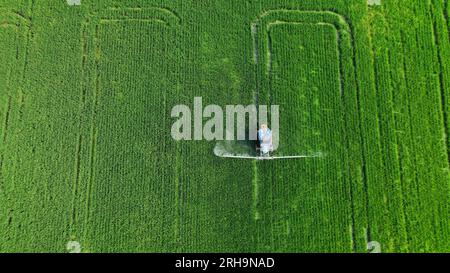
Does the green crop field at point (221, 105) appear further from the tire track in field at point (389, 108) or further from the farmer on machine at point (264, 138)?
the farmer on machine at point (264, 138)

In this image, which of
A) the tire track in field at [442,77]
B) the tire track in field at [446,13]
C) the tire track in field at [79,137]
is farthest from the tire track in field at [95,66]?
the tire track in field at [446,13]

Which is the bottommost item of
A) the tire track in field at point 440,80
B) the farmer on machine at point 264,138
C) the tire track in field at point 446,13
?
the farmer on machine at point 264,138

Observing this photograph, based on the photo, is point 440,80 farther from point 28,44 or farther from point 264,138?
point 28,44

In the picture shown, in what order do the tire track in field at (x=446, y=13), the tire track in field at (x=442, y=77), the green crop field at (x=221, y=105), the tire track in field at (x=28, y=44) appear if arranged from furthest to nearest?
the tire track in field at (x=446, y=13), the tire track in field at (x=28, y=44), the tire track in field at (x=442, y=77), the green crop field at (x=221, y=105)

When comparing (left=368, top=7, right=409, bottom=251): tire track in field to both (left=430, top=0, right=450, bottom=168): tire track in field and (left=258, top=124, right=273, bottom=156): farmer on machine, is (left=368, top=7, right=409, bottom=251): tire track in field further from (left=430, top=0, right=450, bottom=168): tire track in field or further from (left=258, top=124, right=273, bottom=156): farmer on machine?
(left=258, top=124, right=273, bottom=156): farmer on machine
